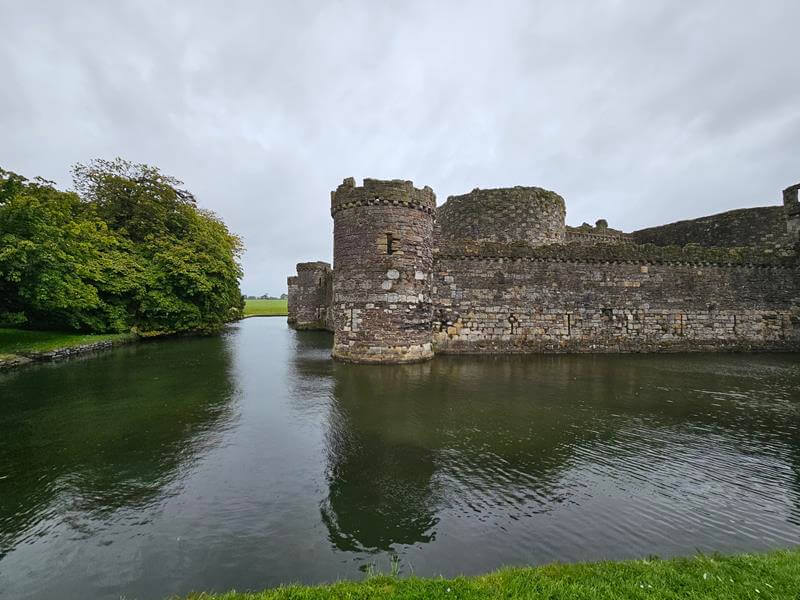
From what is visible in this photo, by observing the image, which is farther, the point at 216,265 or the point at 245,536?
the point at 216,265

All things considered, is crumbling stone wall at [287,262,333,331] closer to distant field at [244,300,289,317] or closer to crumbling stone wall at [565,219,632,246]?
crumbling stone wall at [565,219,632,246]

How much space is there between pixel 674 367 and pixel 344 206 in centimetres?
1372

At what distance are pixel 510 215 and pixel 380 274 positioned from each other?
939 centimetres

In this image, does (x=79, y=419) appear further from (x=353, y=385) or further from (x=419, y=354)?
(x=419, y=354)

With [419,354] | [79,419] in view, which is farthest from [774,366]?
[79,419]

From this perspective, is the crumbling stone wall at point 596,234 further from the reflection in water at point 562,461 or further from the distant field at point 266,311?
the distant field at point 266,311

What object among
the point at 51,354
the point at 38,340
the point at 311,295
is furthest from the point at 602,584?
the point at 311,295

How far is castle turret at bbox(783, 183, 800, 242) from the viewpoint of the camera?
18.4 m

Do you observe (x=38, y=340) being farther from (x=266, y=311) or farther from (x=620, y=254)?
(x=266, y=311)

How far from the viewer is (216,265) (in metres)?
28.0

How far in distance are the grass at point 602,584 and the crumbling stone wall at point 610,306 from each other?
1340 centimetres

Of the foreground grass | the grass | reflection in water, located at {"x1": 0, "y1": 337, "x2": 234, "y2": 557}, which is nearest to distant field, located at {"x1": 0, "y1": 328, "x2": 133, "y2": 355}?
the foreground grass

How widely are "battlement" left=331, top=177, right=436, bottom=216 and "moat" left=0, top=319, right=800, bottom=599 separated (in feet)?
23.6

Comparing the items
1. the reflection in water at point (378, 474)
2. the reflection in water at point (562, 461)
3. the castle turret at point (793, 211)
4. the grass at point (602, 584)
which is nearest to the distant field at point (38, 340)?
the reflection in water at point (562, 461)
